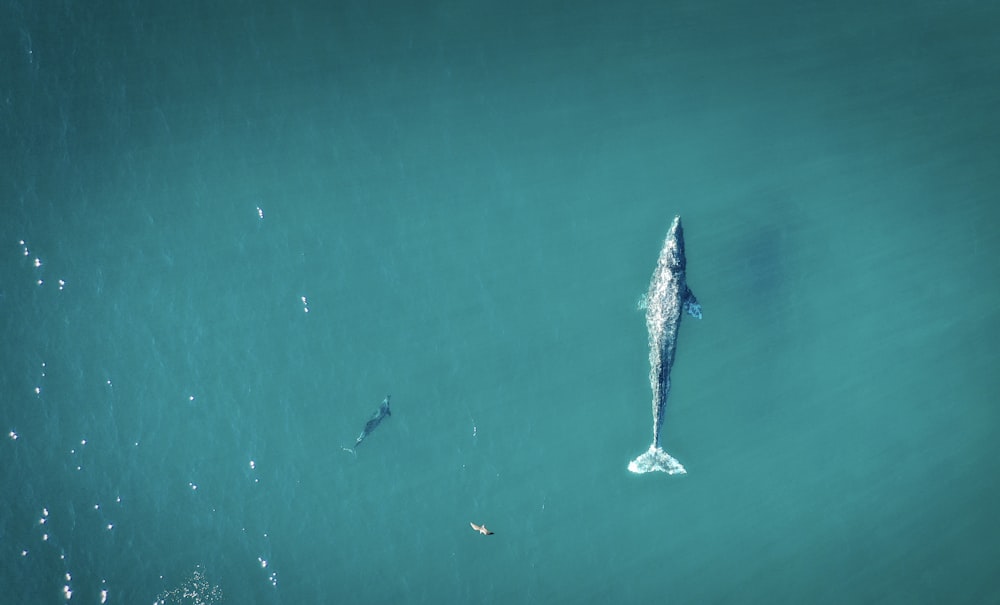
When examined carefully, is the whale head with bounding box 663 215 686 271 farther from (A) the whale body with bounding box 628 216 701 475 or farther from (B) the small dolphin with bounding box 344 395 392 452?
(B) the small dolphin with bounding box 344 395 392 452

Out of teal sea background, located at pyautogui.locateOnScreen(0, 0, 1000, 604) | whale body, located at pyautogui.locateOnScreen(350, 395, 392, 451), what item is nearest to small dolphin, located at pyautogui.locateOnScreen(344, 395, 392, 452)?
whale body, located at pyautogui.locateOnScreen(350, 395, 392, 451)

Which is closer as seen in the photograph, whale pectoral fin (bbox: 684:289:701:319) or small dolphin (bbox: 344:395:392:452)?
small dolphin (bbox: 344:395:392:452)

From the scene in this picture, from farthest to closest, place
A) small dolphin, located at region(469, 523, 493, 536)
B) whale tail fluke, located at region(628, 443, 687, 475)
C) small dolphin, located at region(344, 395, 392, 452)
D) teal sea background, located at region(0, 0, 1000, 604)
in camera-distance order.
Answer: whale tail fluke, located at region(628, 443, 687, 475) → small dolphin, located at region(469, 523, 493, 536) → small dolphin, located at region(344, 395, 392, 452) → teal sea background, located at region(0, 0, 1000, 604)

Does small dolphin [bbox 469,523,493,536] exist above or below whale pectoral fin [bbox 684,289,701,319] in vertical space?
below

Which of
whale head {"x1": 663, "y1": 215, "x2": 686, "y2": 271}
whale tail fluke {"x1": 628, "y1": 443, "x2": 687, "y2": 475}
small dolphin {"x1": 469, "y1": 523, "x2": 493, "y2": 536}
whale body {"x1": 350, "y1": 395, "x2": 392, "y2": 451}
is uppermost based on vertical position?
whale head {"x1": 663, "y1": 215, "x2": 686, "y2": 271}

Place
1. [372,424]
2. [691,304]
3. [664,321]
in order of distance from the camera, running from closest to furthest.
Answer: [372,424]
[664,321]
[691,304]

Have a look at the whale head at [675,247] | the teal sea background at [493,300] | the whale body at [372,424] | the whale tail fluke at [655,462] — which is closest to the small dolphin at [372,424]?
the whale body at [372,424]

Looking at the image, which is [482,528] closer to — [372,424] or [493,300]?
[372,424]

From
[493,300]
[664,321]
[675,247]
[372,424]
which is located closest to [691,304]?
[664,321]
